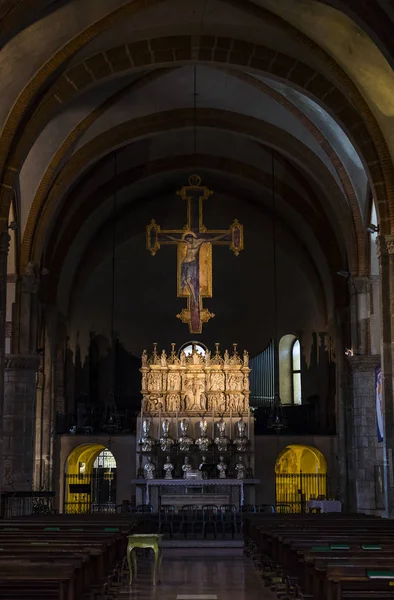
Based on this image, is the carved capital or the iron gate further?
the iron gate

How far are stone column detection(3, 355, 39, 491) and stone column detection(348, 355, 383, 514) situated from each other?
9.99m

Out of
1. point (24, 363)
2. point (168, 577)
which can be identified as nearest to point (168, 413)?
point (24, 363)

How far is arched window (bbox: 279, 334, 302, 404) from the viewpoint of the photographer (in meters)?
37.5

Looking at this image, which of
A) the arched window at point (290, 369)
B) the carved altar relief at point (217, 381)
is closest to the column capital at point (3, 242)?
the carved altar relief at point (217, 381)

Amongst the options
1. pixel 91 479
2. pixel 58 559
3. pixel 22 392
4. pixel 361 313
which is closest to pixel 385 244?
pixel 361 313

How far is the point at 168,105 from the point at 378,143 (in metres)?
9.60

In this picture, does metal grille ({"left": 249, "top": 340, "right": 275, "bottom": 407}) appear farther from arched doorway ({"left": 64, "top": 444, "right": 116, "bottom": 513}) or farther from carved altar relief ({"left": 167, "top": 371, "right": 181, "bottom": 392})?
arched doorway ({"left": 64, "top": 444, "right": 116, "bottom": 513})

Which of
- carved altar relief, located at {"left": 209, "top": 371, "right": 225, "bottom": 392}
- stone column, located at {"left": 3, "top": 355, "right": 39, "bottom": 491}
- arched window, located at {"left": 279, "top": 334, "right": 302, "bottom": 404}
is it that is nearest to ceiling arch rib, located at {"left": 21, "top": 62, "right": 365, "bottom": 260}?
stone column, located at {"left": 3, "top": 355, "right": 39, "bottom": 491}

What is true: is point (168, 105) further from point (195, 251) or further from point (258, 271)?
point (258, 271)

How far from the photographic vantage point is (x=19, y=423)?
90.0ft

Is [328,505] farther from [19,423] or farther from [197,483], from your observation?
[19,423]

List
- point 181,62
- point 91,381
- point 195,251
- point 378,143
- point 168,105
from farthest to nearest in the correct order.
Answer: point 91,381 → point 168,105 → point 195,251 → point 181,62 → point 378,143

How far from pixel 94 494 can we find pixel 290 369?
9380 millimetres

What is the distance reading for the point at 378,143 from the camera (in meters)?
22.3
